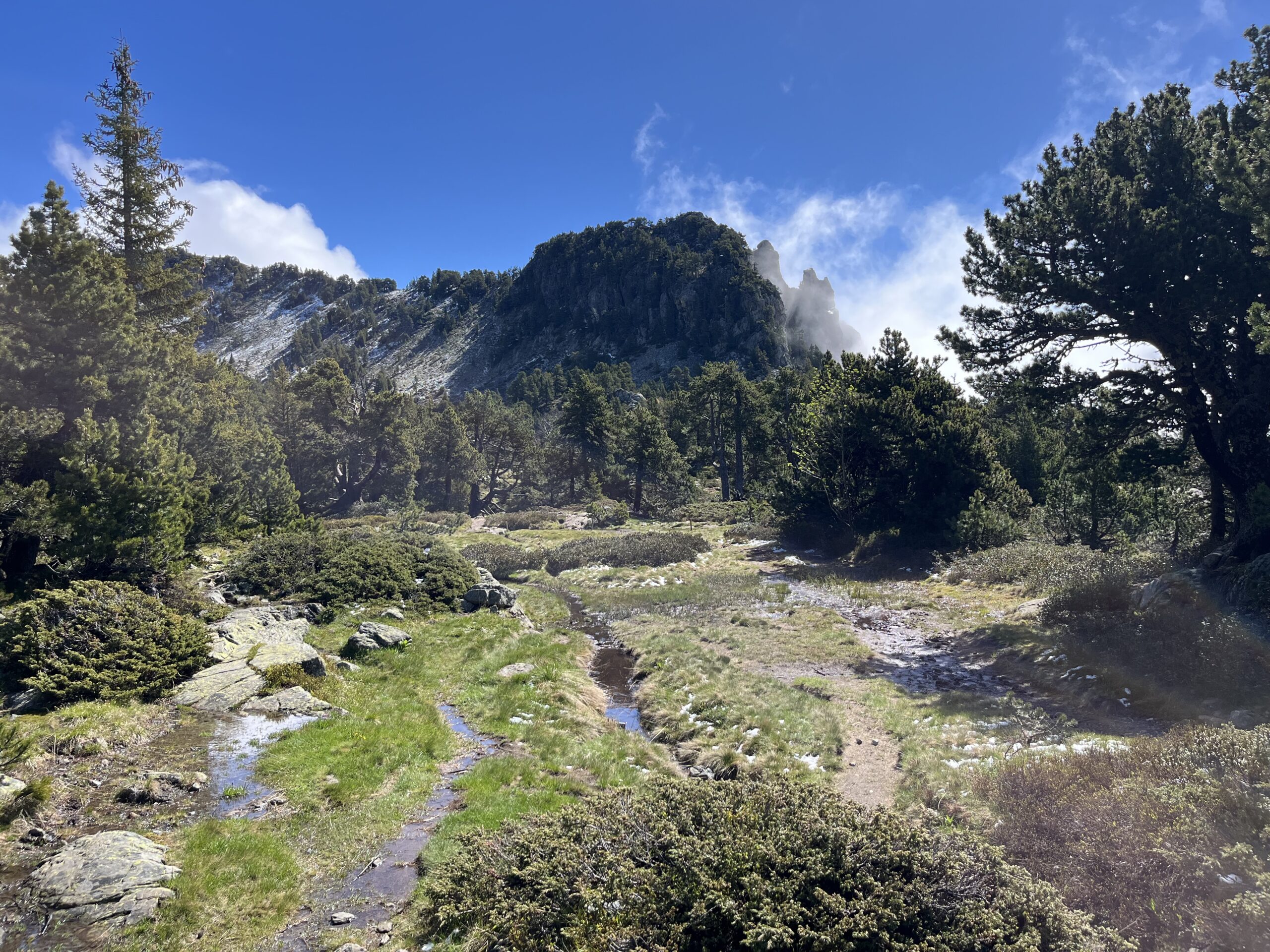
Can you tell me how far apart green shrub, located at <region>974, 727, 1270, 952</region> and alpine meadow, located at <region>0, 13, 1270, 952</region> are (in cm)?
4

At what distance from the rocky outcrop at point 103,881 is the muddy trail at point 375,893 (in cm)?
151

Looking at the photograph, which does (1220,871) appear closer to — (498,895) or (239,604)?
(498,895)

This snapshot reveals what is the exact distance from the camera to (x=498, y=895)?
6.20 meters

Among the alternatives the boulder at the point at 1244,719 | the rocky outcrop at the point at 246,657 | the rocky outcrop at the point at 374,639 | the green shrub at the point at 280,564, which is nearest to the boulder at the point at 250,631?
the rocky outcrop at the point at 246,657

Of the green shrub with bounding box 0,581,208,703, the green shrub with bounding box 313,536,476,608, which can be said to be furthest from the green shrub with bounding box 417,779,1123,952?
the green shrub with bounding box 313,536,476,608

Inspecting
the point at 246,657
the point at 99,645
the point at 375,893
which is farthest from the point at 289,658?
the point at 375,893

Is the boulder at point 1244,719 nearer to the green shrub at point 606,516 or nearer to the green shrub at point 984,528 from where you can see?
the green shrub at point 984,528

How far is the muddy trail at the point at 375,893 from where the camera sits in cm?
655

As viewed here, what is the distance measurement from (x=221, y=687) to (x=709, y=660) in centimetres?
1243

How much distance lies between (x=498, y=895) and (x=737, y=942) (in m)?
2.64

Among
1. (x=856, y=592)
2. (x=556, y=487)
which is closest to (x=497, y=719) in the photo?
(x=856, y=592)

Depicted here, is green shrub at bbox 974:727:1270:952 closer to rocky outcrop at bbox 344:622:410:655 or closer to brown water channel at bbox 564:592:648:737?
brown water channel at bbox 564:592:648:737

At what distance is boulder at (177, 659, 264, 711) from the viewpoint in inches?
484

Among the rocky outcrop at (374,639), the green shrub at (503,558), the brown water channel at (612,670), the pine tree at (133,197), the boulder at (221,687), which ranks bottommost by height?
the brown water channel at (612,670)
